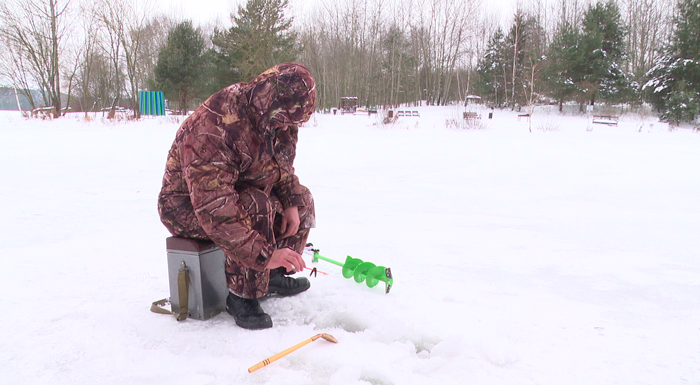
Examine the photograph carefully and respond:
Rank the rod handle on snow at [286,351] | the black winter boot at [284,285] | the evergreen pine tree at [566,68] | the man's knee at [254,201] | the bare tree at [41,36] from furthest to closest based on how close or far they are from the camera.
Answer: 1. the evergreen pine tree at [566,68]
2. the bare tree at [41,36]
3. the black winter boot at [284,285]
4. the man's knee at [254,201]
5. the rod handle on snow at [286,351]

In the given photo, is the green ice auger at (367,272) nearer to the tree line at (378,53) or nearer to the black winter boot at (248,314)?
the black winter boot at (248,314)

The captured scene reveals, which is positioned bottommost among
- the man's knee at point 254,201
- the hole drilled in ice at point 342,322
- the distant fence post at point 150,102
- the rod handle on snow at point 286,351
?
the hole drilled in ice at point 342,322

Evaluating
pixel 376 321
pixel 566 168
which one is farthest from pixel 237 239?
pixel 566 168

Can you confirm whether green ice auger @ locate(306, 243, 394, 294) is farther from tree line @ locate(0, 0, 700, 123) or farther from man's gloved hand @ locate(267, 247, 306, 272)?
tree line @ locate(0, 0, 700, 123)

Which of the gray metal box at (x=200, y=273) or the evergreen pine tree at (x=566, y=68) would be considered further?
the evergreen pine tree at (x=566, y=68)

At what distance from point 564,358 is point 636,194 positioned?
3628 millimetres

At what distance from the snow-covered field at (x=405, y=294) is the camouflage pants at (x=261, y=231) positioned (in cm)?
16

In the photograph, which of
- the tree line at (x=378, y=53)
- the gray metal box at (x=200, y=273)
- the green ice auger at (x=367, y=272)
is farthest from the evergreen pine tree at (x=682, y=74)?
the gray metal box at (x=200, y=273)

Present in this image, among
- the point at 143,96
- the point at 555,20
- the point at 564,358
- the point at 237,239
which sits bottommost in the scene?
the point at 564,358

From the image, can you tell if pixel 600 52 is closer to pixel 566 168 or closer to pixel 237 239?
pixel 566 168

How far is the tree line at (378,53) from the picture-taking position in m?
18.8

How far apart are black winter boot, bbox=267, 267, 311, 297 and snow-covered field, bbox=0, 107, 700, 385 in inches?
2.3

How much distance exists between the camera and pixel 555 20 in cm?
3356

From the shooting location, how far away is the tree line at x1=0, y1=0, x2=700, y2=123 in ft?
61.8
